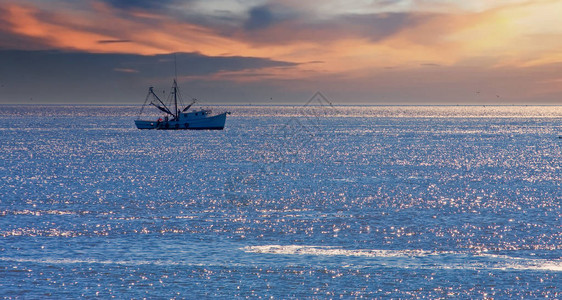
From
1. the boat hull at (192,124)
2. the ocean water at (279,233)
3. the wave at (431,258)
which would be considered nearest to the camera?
the ocean water at (279,233)

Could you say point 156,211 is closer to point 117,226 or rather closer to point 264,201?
point 117,226

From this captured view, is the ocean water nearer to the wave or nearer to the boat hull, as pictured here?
the wave

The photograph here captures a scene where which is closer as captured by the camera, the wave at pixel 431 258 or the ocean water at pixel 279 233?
the ocean water at pixel 279 233

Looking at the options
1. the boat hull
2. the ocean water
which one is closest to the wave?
the ocean water

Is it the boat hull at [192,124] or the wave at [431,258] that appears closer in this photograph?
the wave at [431,258]

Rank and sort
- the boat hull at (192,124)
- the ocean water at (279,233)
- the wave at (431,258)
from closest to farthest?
the ocean water at (279,233)
the wave at (431,258)
the boat hull at (192,124)

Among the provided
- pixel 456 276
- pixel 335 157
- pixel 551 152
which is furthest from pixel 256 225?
pixel 551 152

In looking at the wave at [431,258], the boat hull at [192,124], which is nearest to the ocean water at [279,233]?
the wave at [431,258]

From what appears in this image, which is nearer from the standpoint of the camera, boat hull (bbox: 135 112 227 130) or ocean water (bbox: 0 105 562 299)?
ocean water (bbox: 0 105 562 299)

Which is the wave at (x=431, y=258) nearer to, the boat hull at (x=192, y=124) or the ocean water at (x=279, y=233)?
the ocean water at (x=279, y=233)

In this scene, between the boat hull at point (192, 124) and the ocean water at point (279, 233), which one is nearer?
the ocean water at point (279, 233)

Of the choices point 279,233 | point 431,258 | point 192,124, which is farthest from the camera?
point 192,124

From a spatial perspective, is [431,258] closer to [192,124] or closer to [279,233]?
[279,233]

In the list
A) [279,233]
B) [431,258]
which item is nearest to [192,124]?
[279,233]
